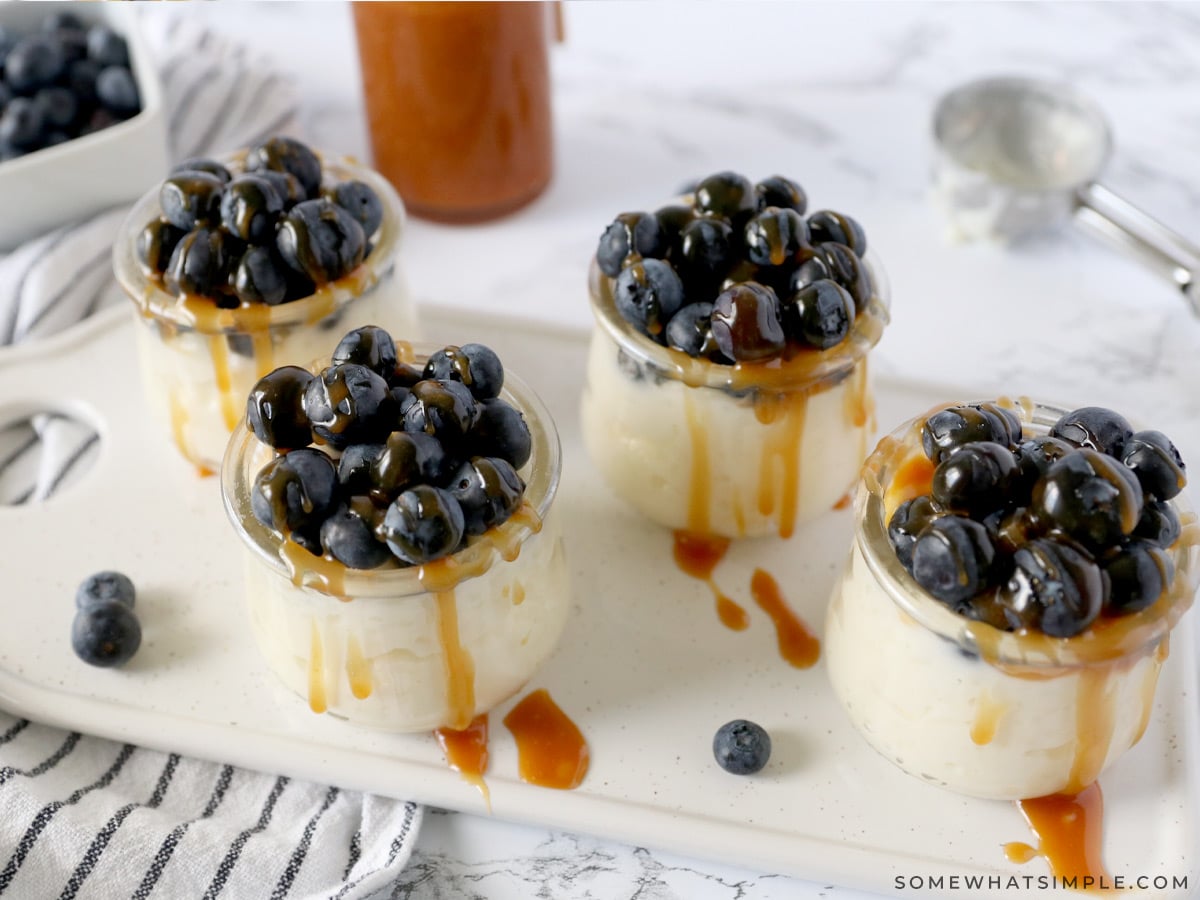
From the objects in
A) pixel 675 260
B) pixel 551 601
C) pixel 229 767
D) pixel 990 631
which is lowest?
pixel 229 767

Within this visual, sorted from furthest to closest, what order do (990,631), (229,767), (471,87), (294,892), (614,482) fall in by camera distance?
(471,87) < (614,482) < (229,767) < (294,892) < (990,631)

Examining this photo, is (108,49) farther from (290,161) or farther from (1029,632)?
(1029,632)

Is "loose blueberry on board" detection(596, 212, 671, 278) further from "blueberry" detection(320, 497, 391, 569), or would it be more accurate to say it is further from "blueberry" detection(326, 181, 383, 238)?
"blueberry" detection(320, 497, 391, 569)

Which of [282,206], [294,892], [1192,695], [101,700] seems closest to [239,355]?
[282,206]

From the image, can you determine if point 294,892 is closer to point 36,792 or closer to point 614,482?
point 36,792

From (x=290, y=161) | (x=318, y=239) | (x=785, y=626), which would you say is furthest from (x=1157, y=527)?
(x=290, y=161)

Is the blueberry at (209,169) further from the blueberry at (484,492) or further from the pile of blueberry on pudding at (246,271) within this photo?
the blueberry at (484,492)

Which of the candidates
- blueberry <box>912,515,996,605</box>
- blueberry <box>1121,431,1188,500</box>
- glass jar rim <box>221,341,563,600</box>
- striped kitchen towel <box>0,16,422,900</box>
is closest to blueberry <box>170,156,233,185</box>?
glass jar rim <box>221,341,563,600</box>
